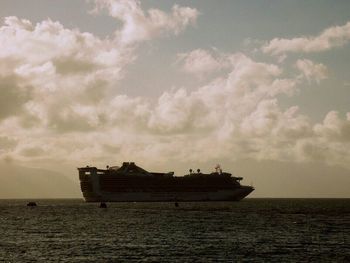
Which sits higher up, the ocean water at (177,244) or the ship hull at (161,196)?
the ship hull at (161,196)

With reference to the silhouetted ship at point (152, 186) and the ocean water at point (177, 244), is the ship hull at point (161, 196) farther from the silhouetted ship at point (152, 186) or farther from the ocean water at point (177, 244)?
the ocean water at point (177, 244)

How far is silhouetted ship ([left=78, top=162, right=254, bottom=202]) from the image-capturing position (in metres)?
184

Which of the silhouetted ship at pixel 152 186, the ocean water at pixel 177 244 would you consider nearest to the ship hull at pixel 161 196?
the silhouetted ship at pixel 152 186

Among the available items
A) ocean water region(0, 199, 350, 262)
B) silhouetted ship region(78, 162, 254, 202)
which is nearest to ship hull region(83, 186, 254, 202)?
silhouetted ship region(78, 162, 254, 202)

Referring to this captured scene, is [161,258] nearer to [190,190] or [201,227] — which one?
[201,227]

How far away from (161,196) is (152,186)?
4.62 meters

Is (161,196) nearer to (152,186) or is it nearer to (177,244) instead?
(152,186)

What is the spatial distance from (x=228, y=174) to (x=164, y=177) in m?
22.1

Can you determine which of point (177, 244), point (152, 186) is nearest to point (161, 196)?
point (152, 186)

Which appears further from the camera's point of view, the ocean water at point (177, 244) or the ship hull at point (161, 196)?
the ship hull at point (161, 196)

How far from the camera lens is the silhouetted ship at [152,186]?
605 ft

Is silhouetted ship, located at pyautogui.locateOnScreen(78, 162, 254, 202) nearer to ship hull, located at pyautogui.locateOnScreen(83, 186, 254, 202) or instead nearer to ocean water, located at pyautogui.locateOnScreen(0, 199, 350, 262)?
ship hull, located at pyautogui.locateOnScreen(83, 186, 254, 202)

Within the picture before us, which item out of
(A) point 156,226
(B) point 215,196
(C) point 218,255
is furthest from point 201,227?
(B) point 215,196

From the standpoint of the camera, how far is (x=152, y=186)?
187m
